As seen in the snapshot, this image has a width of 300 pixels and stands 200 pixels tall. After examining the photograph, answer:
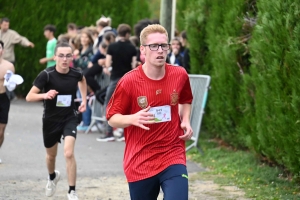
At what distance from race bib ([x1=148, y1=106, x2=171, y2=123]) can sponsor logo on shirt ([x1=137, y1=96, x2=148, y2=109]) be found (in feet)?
0.25

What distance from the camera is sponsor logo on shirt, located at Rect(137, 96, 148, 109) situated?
568cm

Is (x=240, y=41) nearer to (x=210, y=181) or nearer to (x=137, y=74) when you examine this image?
(x=210, y=181)

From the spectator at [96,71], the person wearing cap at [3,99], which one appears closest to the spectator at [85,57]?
the spectator at [96,71]

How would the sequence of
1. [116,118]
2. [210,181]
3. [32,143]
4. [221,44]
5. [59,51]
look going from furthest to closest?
[32,143]
[221,44]
[210,181]
[59,51]
[116,118]

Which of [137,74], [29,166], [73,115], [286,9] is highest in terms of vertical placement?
[286,9]

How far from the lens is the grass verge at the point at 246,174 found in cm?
862

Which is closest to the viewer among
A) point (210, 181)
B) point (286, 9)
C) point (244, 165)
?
point (286, 9)

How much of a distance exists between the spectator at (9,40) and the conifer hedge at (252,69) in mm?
6595

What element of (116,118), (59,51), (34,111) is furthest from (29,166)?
(34,111)

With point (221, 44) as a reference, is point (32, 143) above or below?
below

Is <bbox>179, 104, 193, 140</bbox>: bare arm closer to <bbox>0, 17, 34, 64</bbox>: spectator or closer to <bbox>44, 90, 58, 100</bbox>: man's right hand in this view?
<bbox>44, 90, 58, 100</bbox>: man's right hand

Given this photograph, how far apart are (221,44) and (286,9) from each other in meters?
3.35

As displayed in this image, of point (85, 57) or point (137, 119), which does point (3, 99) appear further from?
point (137, 119)

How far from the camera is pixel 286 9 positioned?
8.06 meters
